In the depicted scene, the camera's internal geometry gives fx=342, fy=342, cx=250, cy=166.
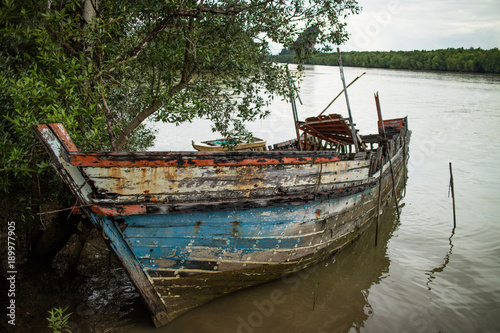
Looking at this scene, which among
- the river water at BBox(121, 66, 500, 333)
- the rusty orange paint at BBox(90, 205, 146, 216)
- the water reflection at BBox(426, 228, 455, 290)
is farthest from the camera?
the water reflection at BBox(426, 228, 455, 290)

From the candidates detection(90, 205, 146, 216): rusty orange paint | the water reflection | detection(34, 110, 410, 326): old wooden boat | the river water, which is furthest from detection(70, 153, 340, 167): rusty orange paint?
the water reflection

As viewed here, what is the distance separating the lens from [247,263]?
160 inches

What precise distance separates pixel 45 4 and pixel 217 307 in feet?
12.9

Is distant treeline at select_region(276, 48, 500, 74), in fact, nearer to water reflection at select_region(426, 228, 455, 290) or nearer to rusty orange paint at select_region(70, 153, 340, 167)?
water reflection at select_region(426, 228, 455, 290)

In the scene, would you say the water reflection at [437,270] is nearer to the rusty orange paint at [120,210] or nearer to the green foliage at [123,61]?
the green foliage at [123,61]

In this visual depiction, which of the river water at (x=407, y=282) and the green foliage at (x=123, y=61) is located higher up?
the green foliage at (x=123, y=61)

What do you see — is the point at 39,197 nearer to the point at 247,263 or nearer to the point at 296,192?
the point at 247,263

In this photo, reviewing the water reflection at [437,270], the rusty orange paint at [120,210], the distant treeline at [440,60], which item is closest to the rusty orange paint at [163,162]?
the rusty orange paint at [120,210]

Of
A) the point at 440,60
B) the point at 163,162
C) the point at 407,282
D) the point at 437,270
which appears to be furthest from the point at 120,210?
the point at 440,60

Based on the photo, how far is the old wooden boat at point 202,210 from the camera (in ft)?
10.3

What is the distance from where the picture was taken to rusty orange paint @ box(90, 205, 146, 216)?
3117 millimetres

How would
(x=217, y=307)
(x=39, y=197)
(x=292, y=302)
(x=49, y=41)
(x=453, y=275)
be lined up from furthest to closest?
(x=453, y=275) → (x=292, y=302) → (x=217, y=307) → (x=39, y=197) → (x=49, y=41)

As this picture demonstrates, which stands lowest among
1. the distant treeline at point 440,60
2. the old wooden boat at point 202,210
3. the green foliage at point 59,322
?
the green foliage at point 59,322

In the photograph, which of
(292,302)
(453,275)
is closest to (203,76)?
(292,302)
